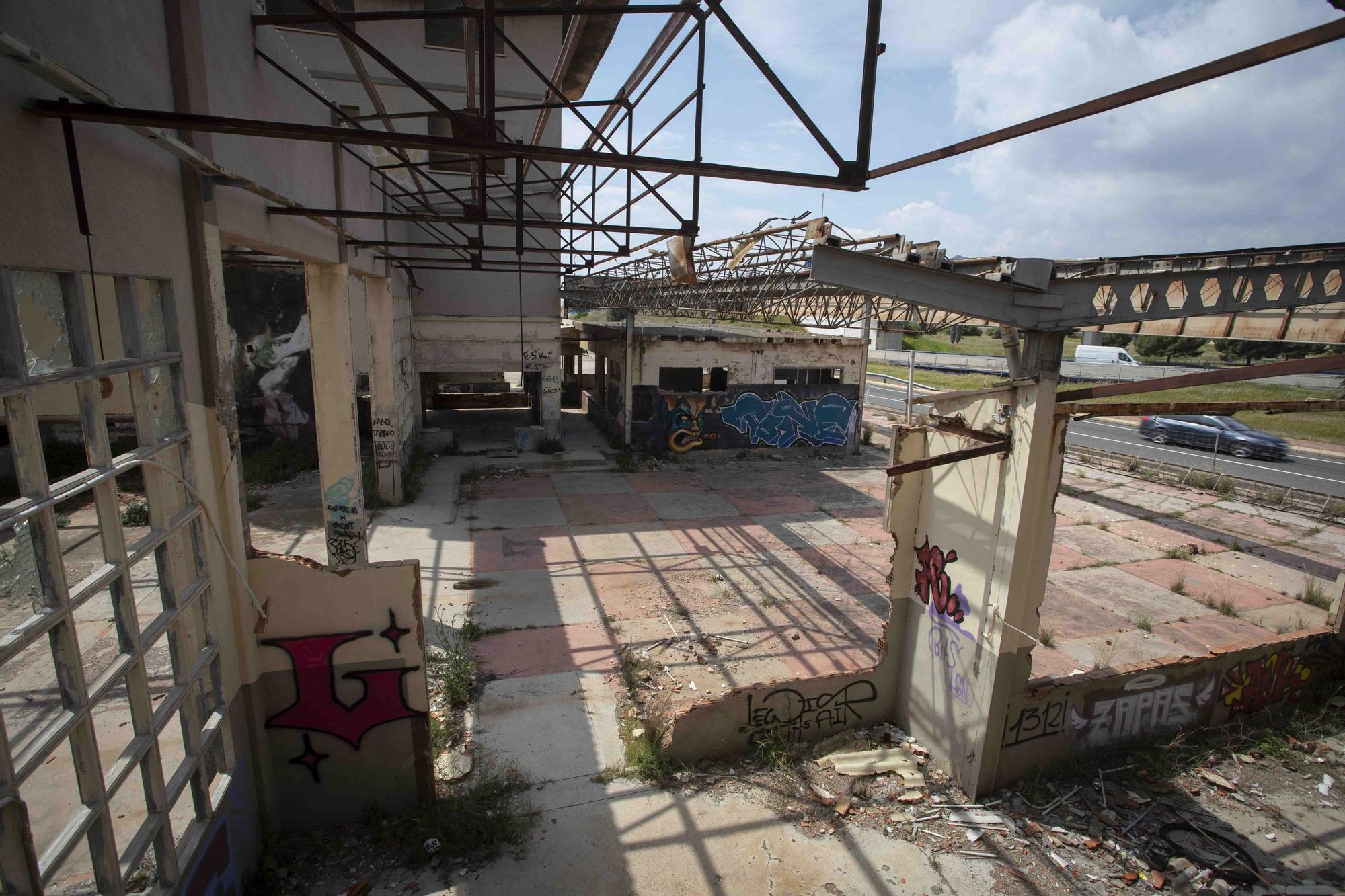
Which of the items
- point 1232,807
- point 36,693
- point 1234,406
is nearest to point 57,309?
point 36,693

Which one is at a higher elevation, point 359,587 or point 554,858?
point 359,587

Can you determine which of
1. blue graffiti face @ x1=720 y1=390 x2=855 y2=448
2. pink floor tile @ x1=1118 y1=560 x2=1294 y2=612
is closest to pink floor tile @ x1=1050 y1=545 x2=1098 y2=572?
A: pink floor tile @ x1=1118 y1=560 x2=1294 y2=612

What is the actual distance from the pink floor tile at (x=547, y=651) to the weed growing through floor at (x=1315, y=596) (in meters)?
9.94

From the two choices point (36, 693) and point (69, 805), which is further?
point (36, 693)

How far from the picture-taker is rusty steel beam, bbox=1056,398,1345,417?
13.9ft

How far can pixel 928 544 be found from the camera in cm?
596

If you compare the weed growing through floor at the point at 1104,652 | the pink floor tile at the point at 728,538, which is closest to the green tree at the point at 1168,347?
the pink floor tile at the point at 728,538

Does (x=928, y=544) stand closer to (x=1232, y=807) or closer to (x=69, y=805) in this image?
(x=1232, y=807)

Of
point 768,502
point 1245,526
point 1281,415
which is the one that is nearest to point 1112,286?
point 768,502

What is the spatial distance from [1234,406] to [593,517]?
941 centimetres

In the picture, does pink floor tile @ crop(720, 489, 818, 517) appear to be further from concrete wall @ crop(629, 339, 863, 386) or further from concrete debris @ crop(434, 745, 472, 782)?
concrete debris @ crop(434, 745, 472, 782)

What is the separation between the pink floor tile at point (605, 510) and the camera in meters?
12.0

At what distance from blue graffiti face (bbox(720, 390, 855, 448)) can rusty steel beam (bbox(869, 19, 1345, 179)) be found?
1314cm

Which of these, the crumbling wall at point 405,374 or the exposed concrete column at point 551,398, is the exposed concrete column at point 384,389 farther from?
the exposed concrete column at point 551,398
